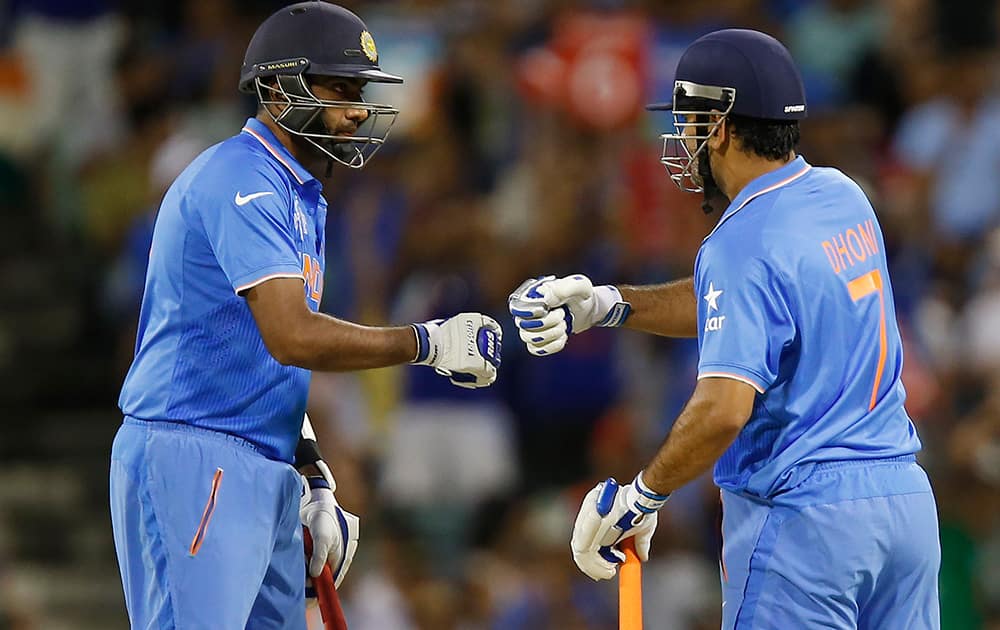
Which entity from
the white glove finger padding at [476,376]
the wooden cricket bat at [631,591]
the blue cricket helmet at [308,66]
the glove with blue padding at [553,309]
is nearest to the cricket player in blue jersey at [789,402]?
the wooden cricket bat at [631,591]

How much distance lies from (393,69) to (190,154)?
166cm

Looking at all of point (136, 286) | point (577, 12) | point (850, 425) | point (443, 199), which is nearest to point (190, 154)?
point (136, 286)

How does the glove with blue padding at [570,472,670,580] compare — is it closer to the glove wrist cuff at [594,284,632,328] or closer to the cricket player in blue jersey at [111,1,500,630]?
the cricket player in blue jersey at [111,1,500,630]

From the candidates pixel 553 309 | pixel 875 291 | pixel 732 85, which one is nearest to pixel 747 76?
pixel 732 85

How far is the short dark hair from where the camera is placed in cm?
548

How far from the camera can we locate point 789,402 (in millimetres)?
5215

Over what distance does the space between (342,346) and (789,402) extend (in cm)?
148

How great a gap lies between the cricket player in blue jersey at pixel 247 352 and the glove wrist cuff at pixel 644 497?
Result: 687 mm

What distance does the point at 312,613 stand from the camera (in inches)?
253

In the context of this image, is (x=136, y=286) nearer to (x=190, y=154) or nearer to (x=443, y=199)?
(x=190, y=154)

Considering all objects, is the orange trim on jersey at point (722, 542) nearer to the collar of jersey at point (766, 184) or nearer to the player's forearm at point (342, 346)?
the collar of jersey at point (766, 184)

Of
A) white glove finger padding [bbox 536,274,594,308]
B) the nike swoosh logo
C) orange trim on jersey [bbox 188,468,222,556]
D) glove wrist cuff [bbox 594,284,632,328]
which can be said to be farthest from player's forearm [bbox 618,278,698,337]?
orange trim on jersey [bbox 188,468,222,556]

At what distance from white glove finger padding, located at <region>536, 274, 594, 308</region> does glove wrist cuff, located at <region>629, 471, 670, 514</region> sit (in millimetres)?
855

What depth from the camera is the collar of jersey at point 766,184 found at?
541 cm
